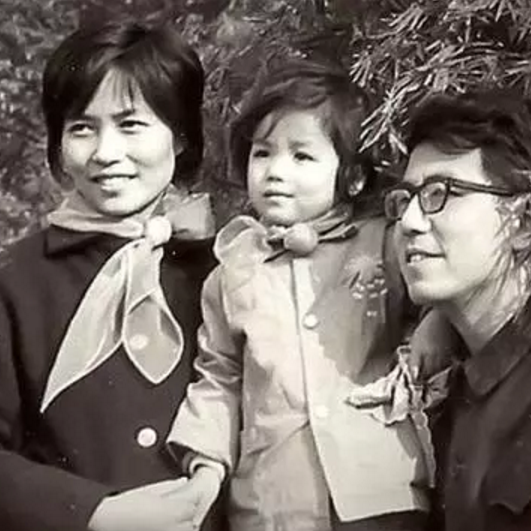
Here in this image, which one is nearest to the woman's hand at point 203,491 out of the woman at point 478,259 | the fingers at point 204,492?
the fingers at point 204,492

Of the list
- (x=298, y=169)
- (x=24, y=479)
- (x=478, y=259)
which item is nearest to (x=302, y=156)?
(x=298, y=169)

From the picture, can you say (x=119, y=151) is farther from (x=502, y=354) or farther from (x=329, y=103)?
(x=502, y=354)

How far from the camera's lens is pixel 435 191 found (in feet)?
2.78

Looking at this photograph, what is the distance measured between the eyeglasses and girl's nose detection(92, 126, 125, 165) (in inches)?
6.0

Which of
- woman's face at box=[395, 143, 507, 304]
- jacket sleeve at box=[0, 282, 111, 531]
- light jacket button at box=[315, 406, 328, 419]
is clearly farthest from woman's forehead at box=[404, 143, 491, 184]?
jacket sleeve at box=[0, 282, 111, 531]

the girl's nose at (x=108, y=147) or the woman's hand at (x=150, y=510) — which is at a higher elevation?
the girl's nose at (x=108, y=147)

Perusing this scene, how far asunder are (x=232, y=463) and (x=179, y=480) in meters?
0.03

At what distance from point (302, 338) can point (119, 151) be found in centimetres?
14

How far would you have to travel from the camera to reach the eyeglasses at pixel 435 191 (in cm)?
84

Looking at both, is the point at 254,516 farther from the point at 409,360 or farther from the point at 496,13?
the point at 496,13

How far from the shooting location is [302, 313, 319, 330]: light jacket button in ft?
2.89

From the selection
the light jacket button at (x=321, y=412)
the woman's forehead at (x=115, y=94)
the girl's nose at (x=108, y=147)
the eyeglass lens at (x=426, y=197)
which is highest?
the woman's forehead at (x=115, y=94)

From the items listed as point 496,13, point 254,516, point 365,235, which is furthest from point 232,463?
point 496,13

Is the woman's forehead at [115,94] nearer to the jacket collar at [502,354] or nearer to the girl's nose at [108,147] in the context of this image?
the girl's nose at [108,147]
